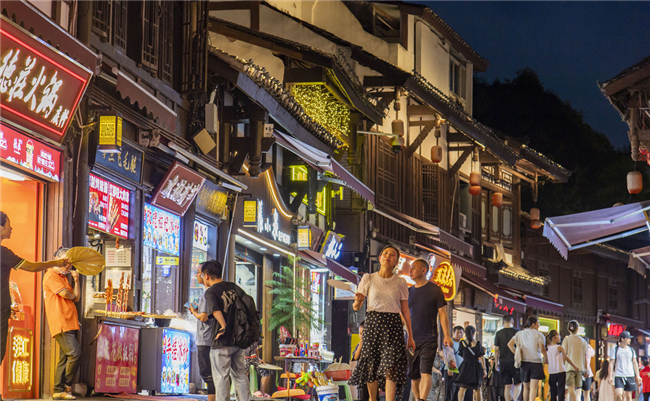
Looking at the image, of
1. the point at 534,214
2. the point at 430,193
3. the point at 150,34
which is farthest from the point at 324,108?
the point at 534,214

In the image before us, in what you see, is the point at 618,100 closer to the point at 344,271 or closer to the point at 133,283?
the point at 344,271

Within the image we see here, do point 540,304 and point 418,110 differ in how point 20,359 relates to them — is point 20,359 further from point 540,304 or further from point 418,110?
point 540,304

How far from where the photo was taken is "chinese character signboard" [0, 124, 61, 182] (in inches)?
380

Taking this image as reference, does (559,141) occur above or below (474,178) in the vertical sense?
above

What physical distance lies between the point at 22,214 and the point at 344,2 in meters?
18.1

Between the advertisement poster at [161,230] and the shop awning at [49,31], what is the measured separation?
3.12 m

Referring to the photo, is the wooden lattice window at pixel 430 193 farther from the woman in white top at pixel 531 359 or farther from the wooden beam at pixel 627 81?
the woman in white top at pixel 531 359

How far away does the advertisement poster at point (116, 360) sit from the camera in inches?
450

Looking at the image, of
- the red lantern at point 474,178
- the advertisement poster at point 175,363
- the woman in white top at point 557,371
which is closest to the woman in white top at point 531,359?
the woman in white top at point 557,371

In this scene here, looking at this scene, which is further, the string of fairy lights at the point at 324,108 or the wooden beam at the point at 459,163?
the wooden beam at the point at 459,163

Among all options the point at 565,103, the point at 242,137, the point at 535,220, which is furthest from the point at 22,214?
the point at 565,103

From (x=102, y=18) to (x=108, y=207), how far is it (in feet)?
8.51

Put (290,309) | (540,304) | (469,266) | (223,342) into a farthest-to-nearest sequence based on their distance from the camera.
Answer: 1. (540,304)
2. (469,266)
3. (290,309)
4. (223,342)

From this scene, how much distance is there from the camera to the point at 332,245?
2178cm
